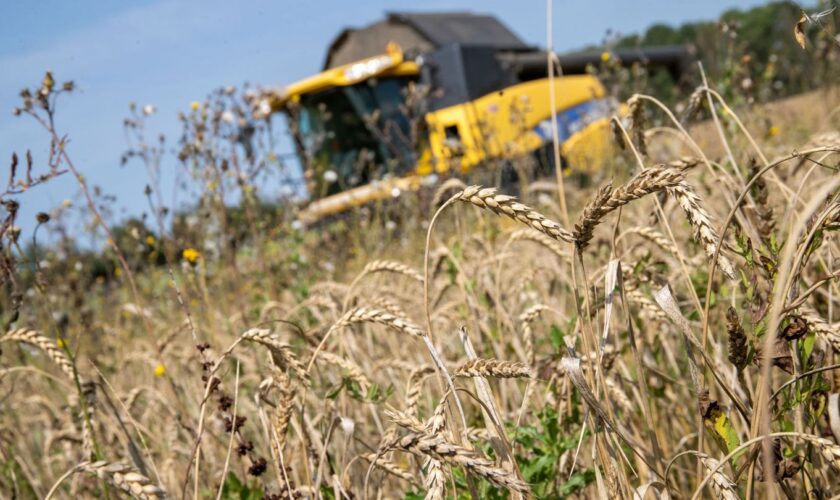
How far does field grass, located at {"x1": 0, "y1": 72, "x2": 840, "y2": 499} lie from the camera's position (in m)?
1.19

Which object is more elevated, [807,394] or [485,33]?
[485,33]

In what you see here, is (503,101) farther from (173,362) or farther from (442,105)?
(173,362)

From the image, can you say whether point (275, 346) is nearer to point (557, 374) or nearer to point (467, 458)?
point (467, 458)

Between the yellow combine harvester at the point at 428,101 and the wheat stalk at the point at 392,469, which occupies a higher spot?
the yellow combine harvester at the point at 428,101

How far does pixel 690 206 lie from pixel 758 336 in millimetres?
333

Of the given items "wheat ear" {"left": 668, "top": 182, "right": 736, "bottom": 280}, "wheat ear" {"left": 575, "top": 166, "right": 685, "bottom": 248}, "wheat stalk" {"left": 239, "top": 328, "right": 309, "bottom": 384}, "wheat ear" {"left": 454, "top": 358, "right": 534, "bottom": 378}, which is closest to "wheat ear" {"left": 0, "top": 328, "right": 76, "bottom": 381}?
"wheat stalk" {"left": 239, "top": 328, "right": 309, "bottom": 384}

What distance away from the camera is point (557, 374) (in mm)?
1956

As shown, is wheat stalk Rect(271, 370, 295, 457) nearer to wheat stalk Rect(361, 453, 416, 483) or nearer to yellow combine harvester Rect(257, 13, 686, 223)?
wheat stalk Rect(361, 453, 416, 483)

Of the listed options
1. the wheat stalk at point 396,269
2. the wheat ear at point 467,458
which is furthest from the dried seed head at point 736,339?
the wheat stalk at point 396,269

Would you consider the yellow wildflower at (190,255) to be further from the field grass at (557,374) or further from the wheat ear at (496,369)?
the wheat ear at (496,369)

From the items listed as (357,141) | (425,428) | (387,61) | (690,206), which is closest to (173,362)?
(425,428)

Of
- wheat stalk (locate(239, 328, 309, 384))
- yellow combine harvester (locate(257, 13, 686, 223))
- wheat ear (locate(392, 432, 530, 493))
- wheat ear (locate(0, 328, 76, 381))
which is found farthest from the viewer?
yellow combine harvester (locate(257, 13, 686, 223))

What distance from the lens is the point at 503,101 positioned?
45.0ft

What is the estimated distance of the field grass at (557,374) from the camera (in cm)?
119
